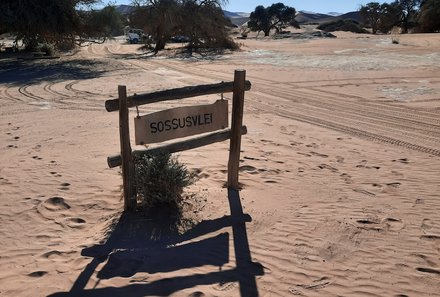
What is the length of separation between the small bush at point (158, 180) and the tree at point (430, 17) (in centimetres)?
4649

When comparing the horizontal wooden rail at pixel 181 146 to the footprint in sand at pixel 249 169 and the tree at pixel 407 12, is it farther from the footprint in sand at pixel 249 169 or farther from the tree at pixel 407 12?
the tree at pixel 407 12

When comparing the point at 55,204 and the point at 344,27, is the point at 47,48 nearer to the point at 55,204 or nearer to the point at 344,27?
the point at 55,204

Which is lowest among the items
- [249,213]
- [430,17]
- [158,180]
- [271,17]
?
[249,213]

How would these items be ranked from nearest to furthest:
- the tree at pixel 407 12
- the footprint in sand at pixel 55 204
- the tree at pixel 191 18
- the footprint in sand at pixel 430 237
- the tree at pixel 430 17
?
1. the footprint in sand at pixel 430 237
2. the footprint in sand at pixel 55 204
3. the tree at pixel 191 18
4. the tree at pixel 430 17
5. the tree at pixel 407 12

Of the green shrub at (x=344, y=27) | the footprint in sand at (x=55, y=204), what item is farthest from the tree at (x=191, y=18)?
the green shrub at (x=344, y=27)

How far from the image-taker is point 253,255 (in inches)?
162

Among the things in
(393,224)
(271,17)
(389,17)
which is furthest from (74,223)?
(271,17)

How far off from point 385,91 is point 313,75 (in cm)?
435

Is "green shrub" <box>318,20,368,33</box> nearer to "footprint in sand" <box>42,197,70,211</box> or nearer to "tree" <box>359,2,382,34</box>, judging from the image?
"tree" <box>359,2,382,34</box>

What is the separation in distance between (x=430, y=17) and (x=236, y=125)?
46941 millimetres

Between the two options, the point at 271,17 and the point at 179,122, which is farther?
the point at 271,17

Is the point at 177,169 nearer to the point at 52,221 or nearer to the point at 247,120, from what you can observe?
the point at 52,221

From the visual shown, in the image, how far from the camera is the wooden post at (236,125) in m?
5.21

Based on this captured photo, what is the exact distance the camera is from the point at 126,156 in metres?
4.68
